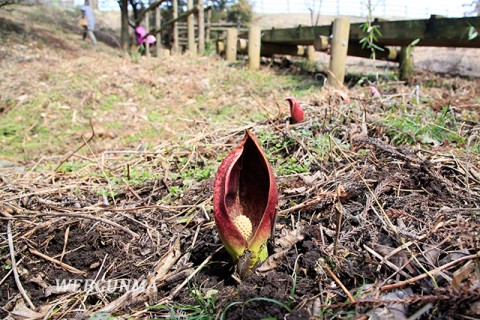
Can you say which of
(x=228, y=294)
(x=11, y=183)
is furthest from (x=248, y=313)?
(x=11, y=183)

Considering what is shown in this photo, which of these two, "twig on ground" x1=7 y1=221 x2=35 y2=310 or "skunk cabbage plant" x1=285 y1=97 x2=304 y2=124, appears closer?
"twig on ground" x1=7 y1=221 x2=35 y2=310

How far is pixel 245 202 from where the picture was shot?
4.98 ft

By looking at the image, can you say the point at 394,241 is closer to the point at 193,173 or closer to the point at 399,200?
the point at 399,200

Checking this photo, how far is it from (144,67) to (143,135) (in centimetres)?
318

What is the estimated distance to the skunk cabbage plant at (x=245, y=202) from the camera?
1.30 meters

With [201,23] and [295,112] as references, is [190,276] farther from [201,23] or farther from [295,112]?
[201,23]

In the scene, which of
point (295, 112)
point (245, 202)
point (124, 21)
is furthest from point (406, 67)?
point (124, 21)

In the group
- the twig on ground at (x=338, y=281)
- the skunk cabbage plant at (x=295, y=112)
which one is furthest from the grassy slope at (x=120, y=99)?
the twig on ground at (x=338, y=281)

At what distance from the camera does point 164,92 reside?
6.21 m

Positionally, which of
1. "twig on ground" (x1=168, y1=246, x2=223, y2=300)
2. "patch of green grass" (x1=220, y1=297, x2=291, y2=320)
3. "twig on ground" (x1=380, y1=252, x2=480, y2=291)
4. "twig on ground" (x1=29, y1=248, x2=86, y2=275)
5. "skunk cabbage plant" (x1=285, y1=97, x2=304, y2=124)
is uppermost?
"skunk cabbage plant" (x1=285, y1=97, x2=304, y2=124)

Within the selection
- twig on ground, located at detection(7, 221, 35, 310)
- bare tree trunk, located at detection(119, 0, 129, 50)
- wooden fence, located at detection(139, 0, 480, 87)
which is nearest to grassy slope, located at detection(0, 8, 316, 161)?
wooden fence, located at detection(139, 0, 480, 87)

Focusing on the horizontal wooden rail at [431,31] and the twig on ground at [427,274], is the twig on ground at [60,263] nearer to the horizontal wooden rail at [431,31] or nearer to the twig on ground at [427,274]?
the twig on ground at [427,274]

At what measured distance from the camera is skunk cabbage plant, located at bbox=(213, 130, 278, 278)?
1.30m

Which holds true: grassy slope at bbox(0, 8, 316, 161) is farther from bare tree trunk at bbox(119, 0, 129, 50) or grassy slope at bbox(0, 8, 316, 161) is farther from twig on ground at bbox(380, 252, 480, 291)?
twig on ground at bbox(380, 252, 480, 291)
